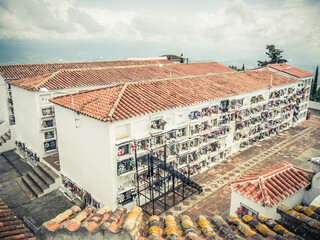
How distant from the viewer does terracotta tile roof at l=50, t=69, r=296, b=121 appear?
17.3 metres

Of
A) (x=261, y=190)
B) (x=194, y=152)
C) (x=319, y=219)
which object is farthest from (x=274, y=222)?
(x=194, y=152)

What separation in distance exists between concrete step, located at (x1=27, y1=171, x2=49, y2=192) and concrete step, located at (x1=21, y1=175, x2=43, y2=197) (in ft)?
0.94

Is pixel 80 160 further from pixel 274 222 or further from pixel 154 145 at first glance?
pixel 274 222

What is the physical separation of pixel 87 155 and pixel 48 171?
8.24 m

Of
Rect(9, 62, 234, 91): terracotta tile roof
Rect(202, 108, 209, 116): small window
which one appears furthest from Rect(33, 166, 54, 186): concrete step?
Rect(202, 108, 209, 116): small window

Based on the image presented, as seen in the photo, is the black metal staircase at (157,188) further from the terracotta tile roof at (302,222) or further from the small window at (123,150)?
the terracotta tile roof at (302,222)

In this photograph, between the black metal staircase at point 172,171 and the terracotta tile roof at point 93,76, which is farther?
the terracotta tile roof at point 93,76

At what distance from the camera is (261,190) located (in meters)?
14.1

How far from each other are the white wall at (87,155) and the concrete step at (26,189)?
3656 millimetres

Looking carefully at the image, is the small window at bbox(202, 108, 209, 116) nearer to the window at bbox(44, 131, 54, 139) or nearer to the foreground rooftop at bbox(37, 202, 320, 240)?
the foreground rooftop at bbox(37, 202, 320, 240)

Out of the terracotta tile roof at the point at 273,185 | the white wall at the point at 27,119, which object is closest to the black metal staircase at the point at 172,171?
the terracotta tile roof at the point at 273,185

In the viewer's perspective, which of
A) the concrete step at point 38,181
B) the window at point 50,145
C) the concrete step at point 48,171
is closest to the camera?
the concrete step at point 38,181

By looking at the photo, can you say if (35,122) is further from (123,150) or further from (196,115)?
(196,115)

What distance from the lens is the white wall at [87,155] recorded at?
670 inches
